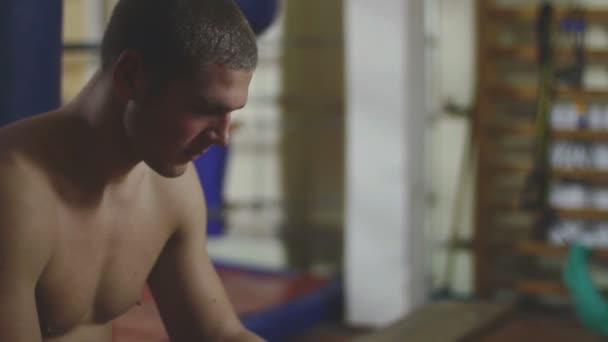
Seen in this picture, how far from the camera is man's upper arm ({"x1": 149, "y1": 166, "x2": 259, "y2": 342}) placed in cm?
122

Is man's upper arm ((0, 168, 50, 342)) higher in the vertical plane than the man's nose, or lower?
lower

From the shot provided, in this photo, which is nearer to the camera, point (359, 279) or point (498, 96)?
point (359, 279)

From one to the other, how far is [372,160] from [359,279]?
510mm

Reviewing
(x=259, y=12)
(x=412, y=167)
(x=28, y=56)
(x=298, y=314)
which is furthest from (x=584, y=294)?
(x=28, y=56)

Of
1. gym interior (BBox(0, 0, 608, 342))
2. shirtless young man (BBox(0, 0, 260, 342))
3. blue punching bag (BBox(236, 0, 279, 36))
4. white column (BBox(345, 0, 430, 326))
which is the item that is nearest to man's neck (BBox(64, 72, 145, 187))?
shirtless young man (BBox(0, 0, 260, 342))

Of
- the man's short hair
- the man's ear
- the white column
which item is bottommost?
the white column

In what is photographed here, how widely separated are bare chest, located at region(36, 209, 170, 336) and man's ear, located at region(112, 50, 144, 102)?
184 mm

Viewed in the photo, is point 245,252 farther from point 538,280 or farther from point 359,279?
point 538,280

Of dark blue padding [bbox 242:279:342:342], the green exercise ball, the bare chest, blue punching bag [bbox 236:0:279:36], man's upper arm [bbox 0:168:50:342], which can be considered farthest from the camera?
the green exercise ball

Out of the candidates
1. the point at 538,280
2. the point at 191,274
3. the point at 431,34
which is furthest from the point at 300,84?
the point at 191,274

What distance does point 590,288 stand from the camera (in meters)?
3.38

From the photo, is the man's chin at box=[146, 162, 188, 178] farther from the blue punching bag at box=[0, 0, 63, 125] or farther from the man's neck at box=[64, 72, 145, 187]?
the blue punching bag at box=[0, 0, 63, 125]

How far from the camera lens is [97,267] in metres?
1.09

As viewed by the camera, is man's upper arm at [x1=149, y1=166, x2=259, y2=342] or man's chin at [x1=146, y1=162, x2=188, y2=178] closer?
man's chin at [x1=146, y1=162, x2=188, y2=178]
